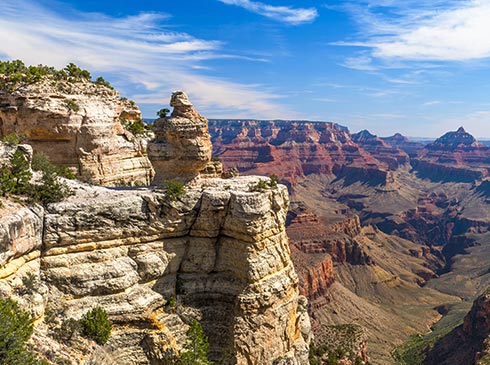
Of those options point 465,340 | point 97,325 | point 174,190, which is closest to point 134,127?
point 174,190

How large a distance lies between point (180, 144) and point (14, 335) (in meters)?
16.8

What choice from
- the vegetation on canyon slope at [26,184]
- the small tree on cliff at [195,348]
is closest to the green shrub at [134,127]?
the vegetation on canyon slope at [26,184]

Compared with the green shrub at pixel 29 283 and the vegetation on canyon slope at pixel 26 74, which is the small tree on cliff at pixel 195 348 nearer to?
the green shrub at pixel 29 283

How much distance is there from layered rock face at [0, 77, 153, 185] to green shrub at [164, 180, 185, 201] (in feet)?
43.5

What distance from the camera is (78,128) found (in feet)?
120

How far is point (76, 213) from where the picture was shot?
24.6 metres

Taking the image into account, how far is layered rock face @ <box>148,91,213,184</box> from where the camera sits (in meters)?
30.0

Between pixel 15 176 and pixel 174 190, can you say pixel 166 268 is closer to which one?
pixel 174 190

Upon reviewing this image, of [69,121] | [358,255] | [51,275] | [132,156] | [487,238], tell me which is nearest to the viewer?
[51,275]

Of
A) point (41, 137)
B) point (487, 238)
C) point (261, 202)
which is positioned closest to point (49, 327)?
point (261, 202)

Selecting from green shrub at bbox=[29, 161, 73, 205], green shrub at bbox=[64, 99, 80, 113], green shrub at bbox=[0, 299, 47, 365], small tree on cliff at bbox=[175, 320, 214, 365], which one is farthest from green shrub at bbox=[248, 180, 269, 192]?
green shrub at bbox=[64, 99, 80, 113]

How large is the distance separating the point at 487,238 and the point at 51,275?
201 metres

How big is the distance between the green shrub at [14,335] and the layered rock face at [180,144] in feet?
44.8

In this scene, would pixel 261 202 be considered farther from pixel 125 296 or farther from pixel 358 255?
pixel 358 255
